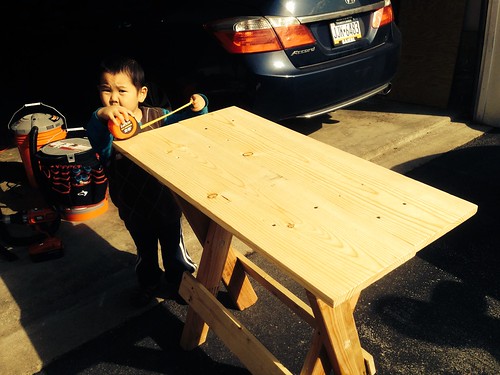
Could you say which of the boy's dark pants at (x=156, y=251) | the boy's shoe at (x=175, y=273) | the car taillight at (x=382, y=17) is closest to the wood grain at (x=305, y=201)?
the boy's dark pants at (x=156, y=251)

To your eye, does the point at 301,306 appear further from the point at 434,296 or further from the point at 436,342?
the point at 434,296

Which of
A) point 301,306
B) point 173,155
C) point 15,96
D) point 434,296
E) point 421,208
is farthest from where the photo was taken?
point 15,96

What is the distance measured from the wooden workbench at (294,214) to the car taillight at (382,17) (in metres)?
2.30

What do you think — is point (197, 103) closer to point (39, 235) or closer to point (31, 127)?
point (39, 235)

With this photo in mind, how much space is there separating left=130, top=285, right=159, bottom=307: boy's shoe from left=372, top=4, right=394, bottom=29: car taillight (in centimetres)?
295

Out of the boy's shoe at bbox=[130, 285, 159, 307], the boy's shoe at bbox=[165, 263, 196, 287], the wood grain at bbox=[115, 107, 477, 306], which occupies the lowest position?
the boy's shoe at bbox=[130, 285, 159, 307]

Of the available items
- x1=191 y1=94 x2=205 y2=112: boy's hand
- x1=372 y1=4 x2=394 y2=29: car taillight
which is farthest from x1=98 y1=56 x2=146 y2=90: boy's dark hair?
x1=372 y1=4 x2=394 y2=29: car taillight

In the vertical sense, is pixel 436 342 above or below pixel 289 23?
below

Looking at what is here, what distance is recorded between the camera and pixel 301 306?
2.20 meters

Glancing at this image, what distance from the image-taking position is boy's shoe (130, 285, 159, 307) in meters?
2.70

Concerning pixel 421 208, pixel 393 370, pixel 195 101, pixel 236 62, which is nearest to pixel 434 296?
pixel 393 370

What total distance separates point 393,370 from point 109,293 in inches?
63.3

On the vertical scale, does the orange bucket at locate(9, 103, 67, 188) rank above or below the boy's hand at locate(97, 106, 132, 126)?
below

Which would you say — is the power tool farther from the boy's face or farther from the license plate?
the license plate
